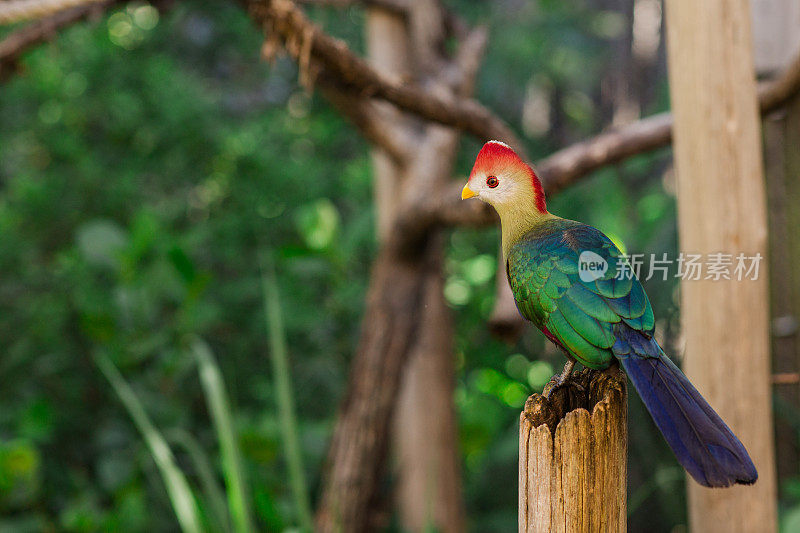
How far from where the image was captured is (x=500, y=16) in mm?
3809

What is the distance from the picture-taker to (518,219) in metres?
0.63

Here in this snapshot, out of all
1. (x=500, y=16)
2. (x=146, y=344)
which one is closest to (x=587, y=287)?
(x=146, y=344)

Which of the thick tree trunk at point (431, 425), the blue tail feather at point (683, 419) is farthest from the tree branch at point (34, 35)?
the blue tail feather at point (683, 419)

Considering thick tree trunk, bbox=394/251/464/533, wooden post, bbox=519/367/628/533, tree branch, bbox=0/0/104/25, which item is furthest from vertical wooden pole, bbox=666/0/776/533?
tree branch, bbox=0/0/104/25

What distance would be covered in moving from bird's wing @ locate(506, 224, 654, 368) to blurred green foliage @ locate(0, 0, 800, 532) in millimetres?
1311

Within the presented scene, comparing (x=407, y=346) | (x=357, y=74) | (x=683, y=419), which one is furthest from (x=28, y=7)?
(x=683, y=419)

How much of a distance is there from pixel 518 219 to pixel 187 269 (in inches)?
57.9

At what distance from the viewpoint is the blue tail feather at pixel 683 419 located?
19.4 inches

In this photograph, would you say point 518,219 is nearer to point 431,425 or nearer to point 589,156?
point 589,156

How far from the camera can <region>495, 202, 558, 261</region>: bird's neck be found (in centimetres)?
63

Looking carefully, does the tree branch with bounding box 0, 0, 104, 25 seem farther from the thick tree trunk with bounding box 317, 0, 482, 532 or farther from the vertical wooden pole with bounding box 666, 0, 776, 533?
the vertical wooden pole with bounding box 666, 0, 776, 533

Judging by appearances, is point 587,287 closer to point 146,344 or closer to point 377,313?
point 377,313

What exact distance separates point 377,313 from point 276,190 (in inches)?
48.6

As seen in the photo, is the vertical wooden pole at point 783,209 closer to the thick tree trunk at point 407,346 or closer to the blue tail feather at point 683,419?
the thick tree trunk at point 407,346
